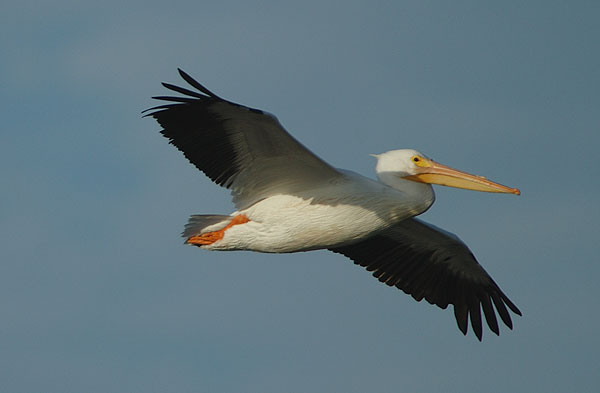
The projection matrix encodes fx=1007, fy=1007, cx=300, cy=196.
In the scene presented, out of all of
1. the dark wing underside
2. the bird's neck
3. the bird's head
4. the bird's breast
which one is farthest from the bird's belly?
the dark wing underside

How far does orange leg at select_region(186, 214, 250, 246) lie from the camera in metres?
9.95

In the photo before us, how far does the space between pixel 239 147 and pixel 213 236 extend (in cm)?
100

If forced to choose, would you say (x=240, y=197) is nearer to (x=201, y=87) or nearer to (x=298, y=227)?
(x=298, y=227)

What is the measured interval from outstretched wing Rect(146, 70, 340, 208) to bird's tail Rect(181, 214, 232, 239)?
25 cm

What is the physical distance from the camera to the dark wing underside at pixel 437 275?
11641 millimetres

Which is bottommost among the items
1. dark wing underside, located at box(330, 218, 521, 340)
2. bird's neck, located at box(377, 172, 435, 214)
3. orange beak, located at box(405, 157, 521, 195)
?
dark wing underside, located at box(330, 218, 521, 340)

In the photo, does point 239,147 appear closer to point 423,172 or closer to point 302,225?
→ point 302,225

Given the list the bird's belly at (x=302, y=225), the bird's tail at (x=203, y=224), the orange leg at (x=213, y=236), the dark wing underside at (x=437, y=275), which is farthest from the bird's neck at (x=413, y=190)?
the dark wing underside at (x=437, y=275)

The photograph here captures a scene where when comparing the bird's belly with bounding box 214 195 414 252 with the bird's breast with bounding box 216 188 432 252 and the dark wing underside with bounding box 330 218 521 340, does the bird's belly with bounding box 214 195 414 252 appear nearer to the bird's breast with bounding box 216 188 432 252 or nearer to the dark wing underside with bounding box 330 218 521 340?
the bird's breast with bounding box 216 188 432 252

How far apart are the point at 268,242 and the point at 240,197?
56cm

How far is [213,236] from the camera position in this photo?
9.99m

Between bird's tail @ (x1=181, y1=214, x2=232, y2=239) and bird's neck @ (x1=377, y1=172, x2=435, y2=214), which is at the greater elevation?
bird's neck @ (x1=377, y1=172, x2=435, y2=214)

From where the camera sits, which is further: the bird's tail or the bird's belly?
the bird's tail

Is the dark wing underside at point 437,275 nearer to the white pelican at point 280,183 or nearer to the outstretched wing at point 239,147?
the white pelican at point 280,183
